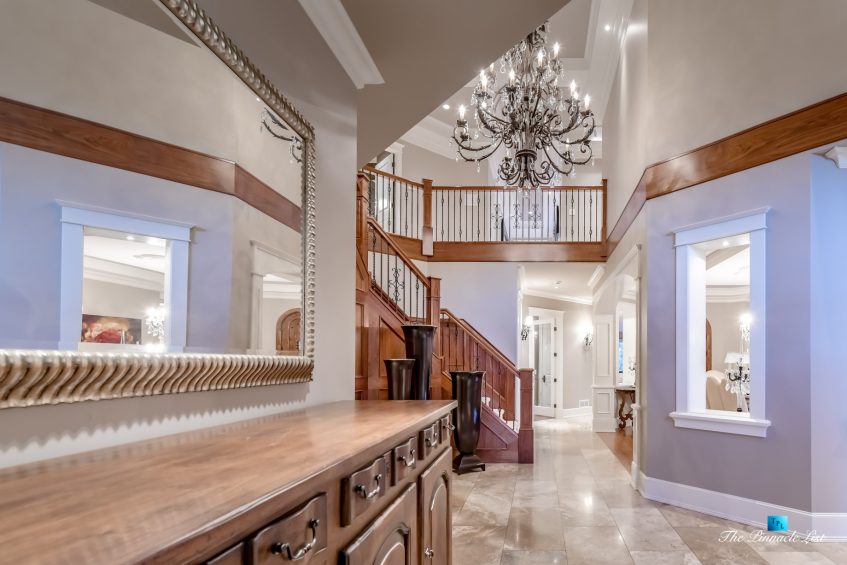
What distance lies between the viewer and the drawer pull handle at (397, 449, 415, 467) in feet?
5.72

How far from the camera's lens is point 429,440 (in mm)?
2168

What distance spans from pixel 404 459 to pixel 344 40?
79.2 inches

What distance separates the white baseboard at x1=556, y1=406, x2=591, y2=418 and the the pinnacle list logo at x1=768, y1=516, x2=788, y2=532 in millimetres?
9266

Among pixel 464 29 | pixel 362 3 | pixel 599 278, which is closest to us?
pixel 362 3

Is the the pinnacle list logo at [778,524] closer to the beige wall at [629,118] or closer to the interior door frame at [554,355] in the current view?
the beige wall at [629,118]

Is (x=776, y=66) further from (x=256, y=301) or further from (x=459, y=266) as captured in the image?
(x=459, y=266)

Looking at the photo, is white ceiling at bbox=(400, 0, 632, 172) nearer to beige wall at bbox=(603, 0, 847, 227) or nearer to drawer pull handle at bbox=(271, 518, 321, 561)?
beige wall at bbox=(603, 0, 847, 227)

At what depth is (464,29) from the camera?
9.22 feet

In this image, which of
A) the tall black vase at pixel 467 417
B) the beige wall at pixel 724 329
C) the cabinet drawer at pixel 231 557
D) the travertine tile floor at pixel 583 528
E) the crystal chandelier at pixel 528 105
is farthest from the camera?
the beige wall at pixel 724 329

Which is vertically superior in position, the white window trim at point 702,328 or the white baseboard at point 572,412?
the white window trim at point 702,328

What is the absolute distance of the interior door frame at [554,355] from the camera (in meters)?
13.4

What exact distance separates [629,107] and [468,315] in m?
4.41

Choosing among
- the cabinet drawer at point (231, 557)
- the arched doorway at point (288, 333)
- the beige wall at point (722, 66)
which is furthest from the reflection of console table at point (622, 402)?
the cabinet drawer at point (231, 557)

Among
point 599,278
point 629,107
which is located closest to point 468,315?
point 599,278
